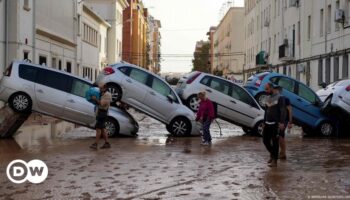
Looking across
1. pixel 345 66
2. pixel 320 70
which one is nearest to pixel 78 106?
pixel 345 66

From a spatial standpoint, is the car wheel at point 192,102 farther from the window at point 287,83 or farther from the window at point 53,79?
the window at point 53,79

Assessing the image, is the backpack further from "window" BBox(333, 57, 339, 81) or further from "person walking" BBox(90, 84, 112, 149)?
"window" BBox(333, 57, 339, 81)

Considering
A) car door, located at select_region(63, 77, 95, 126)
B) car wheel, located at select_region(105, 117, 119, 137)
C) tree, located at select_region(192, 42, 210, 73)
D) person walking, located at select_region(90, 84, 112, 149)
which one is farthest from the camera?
tree, located at select_region(192, 42, 210, 73)

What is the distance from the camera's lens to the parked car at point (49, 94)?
17.2m

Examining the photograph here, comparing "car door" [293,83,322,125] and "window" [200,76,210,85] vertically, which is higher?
"window" [200,76,210,85]

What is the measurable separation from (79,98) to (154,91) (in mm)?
2354

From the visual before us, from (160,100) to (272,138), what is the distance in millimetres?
6907

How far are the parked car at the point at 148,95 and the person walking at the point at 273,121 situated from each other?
6.70 meters

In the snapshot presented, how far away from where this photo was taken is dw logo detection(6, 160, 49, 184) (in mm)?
10289

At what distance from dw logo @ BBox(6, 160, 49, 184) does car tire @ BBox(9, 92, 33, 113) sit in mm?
4767

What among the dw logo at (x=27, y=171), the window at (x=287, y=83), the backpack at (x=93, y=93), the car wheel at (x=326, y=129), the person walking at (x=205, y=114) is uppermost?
the window at (x=287, y=83)

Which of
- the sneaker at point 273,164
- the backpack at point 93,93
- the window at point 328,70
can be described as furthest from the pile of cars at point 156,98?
the window at point 328,70

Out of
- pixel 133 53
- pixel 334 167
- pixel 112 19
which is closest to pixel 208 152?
pixel 334 167

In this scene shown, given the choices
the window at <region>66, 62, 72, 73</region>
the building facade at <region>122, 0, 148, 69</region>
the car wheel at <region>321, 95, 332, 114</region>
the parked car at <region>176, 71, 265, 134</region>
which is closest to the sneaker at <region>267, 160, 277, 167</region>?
the parked car at <region>176, 71, 265, 134</region>
